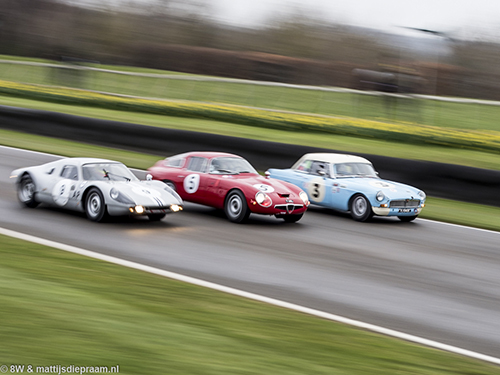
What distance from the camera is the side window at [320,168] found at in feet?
42.7

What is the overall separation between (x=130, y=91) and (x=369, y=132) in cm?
1280

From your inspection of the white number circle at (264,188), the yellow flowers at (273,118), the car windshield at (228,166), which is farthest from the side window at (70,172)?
the yellow flowers at (273,118)

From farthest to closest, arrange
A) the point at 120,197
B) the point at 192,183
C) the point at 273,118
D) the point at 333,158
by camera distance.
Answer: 1. the point at 273,118
2. the point at 333,158
3. the point at 192,183
4. the point at 120,197

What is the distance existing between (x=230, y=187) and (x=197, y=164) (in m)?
1.13

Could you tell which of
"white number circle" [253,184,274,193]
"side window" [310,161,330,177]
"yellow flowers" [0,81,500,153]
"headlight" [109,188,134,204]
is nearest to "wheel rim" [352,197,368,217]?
"side window" [310,161,330,177]

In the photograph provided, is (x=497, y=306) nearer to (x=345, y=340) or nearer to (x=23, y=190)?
(x=345, y=340)

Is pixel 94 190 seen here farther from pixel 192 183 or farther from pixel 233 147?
pixel 233 147

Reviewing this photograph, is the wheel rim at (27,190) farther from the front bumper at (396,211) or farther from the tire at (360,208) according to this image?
the front bumper at (396,211)

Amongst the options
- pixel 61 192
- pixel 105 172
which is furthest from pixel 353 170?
pixel 61 192

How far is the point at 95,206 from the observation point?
32.9 feet

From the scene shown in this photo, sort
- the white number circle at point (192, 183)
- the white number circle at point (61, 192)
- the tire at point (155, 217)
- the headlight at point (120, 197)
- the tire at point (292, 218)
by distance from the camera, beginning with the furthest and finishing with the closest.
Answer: the white number circle at point (192, 183) < the tire at point (292, 218) < the tire at point (155, 217) < the white number circle at point (61, 192) < the headlight at point (120, 197)

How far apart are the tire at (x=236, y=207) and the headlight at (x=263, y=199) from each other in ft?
0.75

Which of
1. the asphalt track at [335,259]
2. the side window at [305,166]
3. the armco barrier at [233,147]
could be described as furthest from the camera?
the armco barrier at [233,147]

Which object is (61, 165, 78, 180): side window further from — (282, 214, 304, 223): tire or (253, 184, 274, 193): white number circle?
(282, 214, 304, 223): tire
